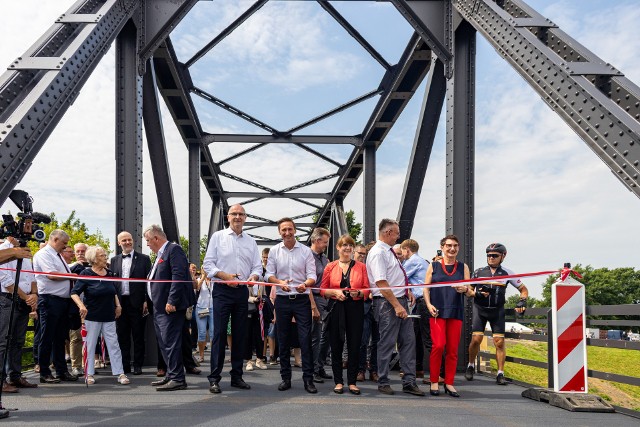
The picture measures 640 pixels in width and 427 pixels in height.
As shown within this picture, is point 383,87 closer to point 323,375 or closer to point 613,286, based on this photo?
point 323,375

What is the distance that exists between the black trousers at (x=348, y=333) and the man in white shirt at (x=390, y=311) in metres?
0.27

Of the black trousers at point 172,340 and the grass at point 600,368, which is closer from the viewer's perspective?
the black trousers at point 172,340

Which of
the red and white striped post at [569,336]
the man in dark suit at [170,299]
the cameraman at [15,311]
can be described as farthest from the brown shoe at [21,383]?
the red and white striped post at [569,336]

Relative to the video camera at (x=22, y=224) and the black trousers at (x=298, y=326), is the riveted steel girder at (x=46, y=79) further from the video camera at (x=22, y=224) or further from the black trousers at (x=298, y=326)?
the black trousers at (x=298, y=326)

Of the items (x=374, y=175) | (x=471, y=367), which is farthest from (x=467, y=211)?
(x=374, y=175)

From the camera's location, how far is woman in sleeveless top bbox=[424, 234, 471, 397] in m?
6.92

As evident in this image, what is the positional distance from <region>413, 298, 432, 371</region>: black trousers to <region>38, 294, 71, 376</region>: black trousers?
426 cm

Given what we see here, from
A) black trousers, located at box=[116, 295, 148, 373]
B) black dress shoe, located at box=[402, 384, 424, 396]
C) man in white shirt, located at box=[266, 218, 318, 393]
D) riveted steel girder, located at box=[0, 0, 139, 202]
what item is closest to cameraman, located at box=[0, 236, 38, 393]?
black trousers, located at box=[116, 295, 148, 373]

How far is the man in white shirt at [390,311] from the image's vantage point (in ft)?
22.2

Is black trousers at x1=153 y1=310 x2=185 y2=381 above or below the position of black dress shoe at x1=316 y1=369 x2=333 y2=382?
above

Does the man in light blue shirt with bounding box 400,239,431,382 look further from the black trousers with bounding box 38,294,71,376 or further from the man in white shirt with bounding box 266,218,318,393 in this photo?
the black trousers with bounding box 38,294,71,376

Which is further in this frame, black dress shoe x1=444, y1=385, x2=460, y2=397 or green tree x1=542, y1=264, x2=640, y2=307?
green tree x1=542, y1=264, x2=640, y2=307

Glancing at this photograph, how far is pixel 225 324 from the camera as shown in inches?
266

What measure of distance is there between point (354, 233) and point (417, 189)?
27452 mm
